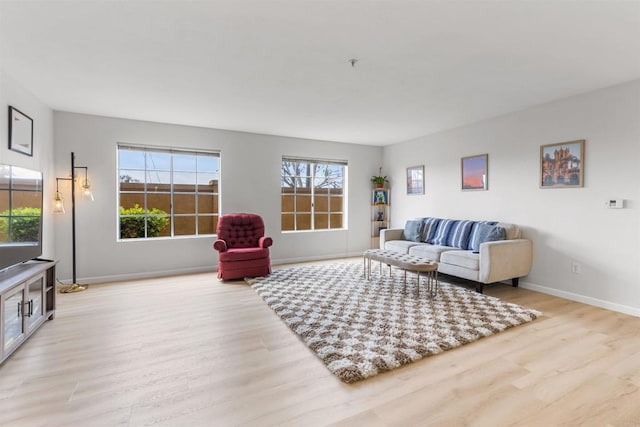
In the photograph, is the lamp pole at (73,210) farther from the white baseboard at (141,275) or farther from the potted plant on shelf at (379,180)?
the potted plant on shelf at (379,180)

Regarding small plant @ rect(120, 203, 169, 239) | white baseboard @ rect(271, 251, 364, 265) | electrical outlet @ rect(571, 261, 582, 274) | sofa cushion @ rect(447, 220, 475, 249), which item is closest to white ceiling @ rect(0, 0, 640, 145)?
small plant @ rect(120, 203, 169, 239)

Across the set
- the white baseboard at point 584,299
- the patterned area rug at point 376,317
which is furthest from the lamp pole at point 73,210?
the white baseboard at point 584,299

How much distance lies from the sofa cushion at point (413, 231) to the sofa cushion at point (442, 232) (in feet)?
0.69

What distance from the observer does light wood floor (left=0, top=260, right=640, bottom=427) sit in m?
1.65

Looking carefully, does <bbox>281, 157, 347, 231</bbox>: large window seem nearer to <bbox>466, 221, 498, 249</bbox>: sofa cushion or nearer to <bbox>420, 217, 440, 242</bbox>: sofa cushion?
<bbox>420, 217, 440, 242</bbox>: sofa cushion

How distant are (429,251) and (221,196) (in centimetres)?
343

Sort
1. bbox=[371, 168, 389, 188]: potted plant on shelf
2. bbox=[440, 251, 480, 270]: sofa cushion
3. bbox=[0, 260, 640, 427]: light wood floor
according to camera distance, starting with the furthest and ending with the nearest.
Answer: bbox=[371, 168, 389, 188]: potted plant on shelf < bbox=[440, 251, 480, 270]: sofa cushion < bbox=[0, 260, 640, 427]: light wood floor

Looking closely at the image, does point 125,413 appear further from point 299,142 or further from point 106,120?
point 299,142

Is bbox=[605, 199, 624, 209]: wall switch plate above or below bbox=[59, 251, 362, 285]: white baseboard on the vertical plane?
above

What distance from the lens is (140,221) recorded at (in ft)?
15.6

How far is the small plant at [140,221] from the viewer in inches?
183

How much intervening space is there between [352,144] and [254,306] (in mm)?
4050

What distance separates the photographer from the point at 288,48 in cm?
243

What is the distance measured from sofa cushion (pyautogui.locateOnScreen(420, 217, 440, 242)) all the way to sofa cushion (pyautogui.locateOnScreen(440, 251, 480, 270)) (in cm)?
86
